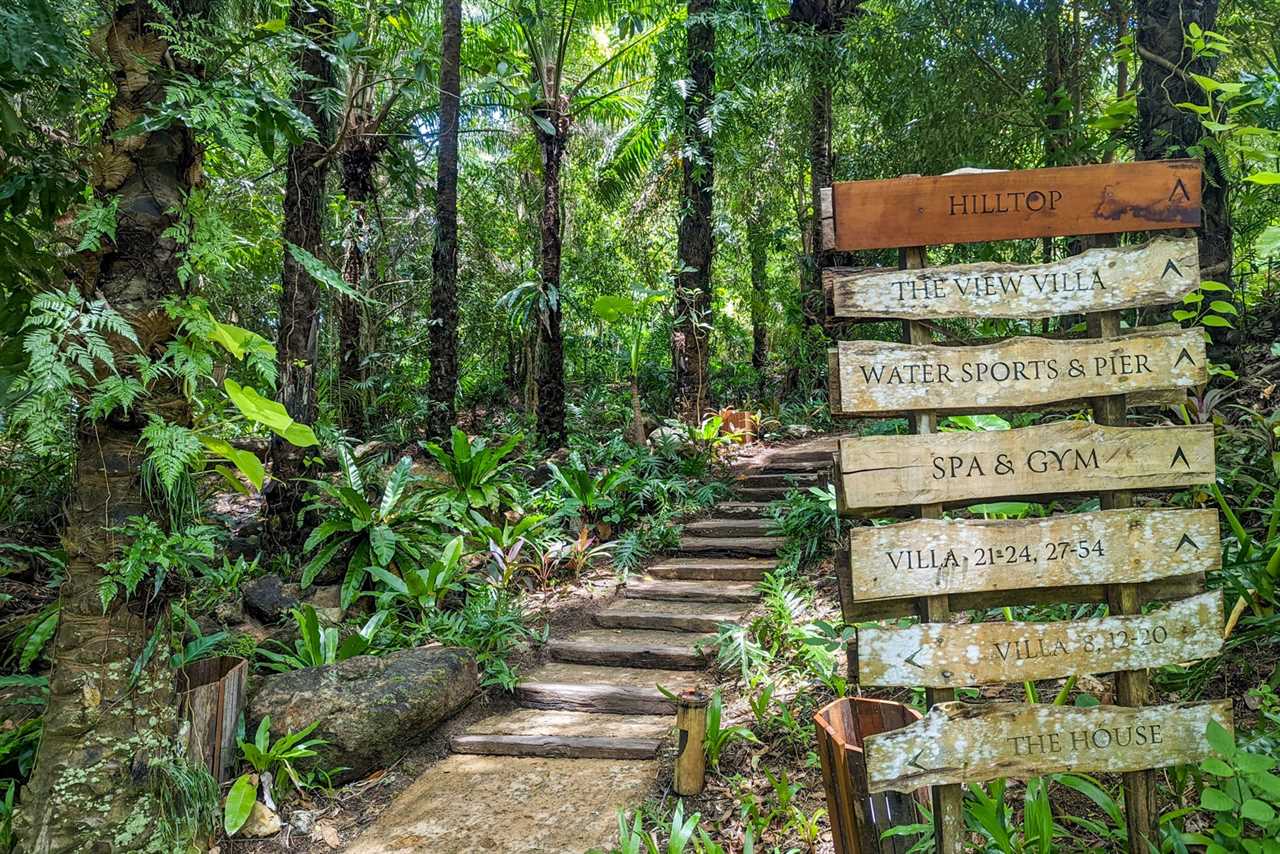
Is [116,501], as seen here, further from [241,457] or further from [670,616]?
[670,616]

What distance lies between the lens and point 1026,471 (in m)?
2.29

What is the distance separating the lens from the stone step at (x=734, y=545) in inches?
247

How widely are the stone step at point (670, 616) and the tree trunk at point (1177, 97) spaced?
3.52 meters

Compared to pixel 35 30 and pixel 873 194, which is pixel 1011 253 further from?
pixel 35 30

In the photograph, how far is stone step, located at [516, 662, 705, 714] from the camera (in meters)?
4.24

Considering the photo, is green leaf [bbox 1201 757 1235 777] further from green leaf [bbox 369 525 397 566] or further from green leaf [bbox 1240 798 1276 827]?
green leaf [bbox 369 525 397 566]

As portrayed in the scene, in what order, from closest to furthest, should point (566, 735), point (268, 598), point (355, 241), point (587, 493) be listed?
point (566, 735)
point (268, 598)
point (587, 493)
point (355, 241)

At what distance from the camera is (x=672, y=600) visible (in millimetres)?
5785

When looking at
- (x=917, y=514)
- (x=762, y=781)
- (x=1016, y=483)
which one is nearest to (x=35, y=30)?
(x=917, y=514)

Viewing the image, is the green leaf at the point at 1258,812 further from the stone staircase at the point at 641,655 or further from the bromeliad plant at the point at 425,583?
the bromeliad plant at the point at 425,583

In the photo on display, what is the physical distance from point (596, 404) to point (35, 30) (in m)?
9.86

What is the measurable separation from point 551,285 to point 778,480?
337 centimetres

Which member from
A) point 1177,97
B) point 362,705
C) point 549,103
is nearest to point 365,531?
point 362,705

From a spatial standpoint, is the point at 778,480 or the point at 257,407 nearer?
the point at 257,407
